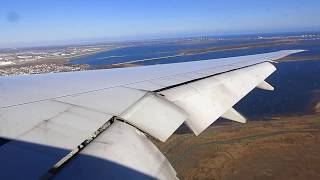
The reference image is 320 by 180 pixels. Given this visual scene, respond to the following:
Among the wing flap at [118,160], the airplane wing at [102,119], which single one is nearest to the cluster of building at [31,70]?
the airplane wing at [102,119]

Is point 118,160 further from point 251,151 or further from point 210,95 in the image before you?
point 251,151

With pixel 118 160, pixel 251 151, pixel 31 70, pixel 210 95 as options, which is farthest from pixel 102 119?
pixel 31 70

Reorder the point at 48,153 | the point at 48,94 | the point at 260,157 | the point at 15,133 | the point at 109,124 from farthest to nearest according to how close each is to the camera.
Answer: the point at 260,157, the point at 48,94, the point at 109,124, the point at 15,133, the point at 48,153

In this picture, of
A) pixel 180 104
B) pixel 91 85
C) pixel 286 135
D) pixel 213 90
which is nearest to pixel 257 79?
pixel 213 90

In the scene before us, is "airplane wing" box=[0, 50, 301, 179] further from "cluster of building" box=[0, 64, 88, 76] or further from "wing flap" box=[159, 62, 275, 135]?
"cluster of building" box=[0, 64, 88, 76]

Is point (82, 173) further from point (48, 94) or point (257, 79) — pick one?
point (257, 79)

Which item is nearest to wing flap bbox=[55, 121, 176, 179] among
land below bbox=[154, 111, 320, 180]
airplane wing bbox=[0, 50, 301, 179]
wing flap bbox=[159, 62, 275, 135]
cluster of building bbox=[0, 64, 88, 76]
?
airplane wing bbox=[0, 50, 301, 179]

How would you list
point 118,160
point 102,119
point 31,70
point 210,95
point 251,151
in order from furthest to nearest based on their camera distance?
1. point 31,70
2. point 251,151
3. point 210,95
4. point 102,119
5. point 118,160

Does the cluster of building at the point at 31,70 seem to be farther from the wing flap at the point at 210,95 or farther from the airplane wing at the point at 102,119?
the airplane wing at the point at 102,119
